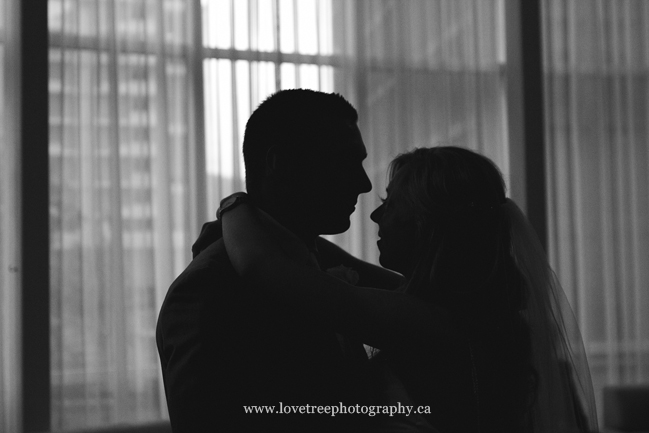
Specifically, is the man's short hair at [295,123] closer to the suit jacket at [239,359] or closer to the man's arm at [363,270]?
the suit jacket at [239,359]

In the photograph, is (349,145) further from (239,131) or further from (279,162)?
(239,131)

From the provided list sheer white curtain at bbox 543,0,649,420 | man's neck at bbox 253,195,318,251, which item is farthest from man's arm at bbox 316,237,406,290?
sheer white curtain at bbox 543,0,649,420

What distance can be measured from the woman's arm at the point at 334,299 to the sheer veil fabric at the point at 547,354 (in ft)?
1.07

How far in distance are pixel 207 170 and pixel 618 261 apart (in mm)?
3108

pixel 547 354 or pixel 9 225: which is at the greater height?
pixel 9 225

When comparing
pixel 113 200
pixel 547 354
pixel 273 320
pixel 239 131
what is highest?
pixel 239 131

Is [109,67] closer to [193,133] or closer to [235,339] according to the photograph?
[193,133]

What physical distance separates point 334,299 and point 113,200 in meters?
3.06

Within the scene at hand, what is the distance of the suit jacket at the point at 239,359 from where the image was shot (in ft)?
4.21

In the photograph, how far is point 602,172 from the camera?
5.23 meters

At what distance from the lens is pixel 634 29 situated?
532 centimetres

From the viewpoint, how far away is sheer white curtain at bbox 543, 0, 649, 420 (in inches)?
202

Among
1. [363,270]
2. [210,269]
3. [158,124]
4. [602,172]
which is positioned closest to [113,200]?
[158,124]

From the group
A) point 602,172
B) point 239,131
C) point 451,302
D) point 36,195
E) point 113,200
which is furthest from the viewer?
point 602,172
